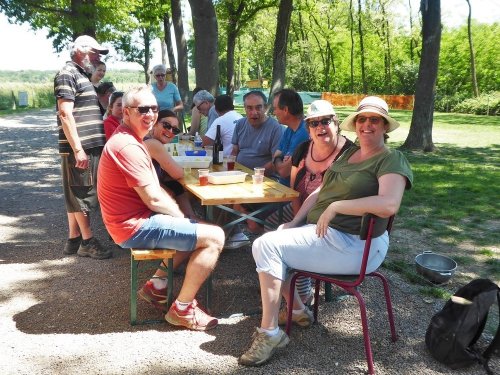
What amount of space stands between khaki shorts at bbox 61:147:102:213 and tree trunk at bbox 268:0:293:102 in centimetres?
1152

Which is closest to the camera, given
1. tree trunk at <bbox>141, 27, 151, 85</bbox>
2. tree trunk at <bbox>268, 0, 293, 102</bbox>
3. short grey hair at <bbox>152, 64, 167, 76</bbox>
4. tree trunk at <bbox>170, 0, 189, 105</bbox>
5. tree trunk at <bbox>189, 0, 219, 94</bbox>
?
short grey hair at <bbox>152, 64, 167, 76</bbox>

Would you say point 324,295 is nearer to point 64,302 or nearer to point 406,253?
point 406,253

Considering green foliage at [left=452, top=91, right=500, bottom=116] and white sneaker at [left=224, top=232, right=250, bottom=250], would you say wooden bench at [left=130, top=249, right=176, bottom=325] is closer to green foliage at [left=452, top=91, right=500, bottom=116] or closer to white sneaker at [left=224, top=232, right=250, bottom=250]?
white sneaker at [left=224, top=232, right=250, bottom=250]

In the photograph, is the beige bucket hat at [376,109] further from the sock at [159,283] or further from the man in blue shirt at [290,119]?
the sock at [159,283]

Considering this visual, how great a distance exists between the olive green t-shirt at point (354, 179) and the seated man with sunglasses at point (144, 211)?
782mm

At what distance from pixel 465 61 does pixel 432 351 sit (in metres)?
35.9

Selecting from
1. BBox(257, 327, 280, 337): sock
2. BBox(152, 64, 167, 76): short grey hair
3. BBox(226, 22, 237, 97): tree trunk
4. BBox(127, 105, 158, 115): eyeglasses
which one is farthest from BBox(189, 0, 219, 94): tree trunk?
BBox(226, 22, 237, 97): tree trunk

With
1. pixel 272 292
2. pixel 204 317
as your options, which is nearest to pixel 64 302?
pixel 204 317

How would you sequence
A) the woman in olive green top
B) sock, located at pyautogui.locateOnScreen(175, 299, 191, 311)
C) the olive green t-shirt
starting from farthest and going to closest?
sock, located at pyautogui.locateOnScreen(175, 299, 191, 311)
the woman in olive green top
the olive green t-shirt

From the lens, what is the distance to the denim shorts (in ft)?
10.4

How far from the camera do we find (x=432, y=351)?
2934mm

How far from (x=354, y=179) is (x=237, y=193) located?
92cm

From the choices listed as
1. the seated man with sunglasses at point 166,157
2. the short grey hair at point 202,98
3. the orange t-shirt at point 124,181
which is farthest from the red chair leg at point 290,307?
the short grey hair at point 202,98

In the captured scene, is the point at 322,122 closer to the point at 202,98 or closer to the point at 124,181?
the point at 124,181
